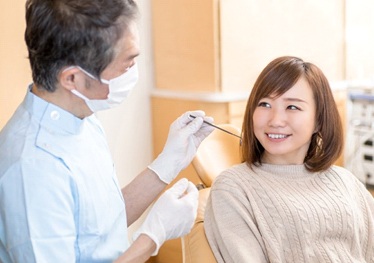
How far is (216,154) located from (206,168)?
0.28 feet

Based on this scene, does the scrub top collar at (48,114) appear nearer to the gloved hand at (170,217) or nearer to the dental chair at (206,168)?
the gloved hand at (170,217)

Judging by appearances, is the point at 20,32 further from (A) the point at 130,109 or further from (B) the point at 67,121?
(B) the point at 67,121

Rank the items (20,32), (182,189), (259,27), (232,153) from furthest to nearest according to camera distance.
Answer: (259,27) → (20,32) → (232,153) → (182,189)

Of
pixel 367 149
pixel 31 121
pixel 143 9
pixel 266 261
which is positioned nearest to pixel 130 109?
pixel 143 9

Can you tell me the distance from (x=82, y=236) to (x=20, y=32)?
1.28 meters

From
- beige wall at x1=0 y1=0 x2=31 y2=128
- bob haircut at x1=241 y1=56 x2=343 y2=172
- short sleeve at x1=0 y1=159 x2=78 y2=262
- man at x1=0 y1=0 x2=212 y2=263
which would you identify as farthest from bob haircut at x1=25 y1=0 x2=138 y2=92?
beige wall at x1=0 y1=0 x2=31 y2=128

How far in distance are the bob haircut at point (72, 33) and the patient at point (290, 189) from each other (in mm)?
587

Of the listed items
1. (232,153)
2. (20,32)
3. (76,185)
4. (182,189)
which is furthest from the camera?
(20,32)

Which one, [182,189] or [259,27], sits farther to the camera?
[259,27]

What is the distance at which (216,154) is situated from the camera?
202cm

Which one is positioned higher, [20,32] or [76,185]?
[20,32]

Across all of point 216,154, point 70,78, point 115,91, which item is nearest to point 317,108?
point 216,154

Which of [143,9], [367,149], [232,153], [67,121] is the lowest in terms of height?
[367,149]

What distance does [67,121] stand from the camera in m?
1.30
